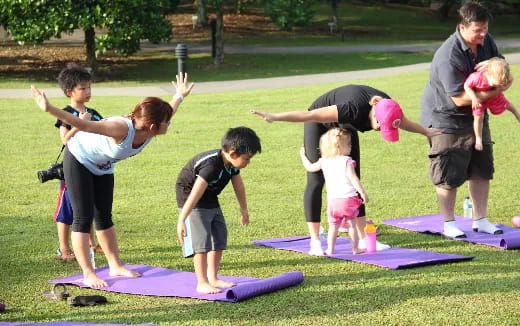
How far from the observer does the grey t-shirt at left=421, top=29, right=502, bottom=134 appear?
8430mm

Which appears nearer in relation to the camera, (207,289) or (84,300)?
(84,300)

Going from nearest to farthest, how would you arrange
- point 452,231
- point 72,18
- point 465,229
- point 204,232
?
point 204,232 < point 452,231 < point 465,229 < point 72,18

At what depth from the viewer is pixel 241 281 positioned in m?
7.05

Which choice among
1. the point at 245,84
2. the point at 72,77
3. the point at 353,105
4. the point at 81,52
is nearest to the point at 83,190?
the point at 72,77

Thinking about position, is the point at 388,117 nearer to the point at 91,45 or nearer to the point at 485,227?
the point at 485,227

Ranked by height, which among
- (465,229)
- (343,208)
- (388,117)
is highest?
(388,117)

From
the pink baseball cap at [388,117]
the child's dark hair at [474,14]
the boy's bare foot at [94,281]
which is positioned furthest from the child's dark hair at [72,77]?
the child's dark hair at [474,14]

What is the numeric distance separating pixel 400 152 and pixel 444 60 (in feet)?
17.2

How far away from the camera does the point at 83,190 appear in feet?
23.2

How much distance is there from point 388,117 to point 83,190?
2.39 m

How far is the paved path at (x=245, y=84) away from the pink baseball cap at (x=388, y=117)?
1367cm

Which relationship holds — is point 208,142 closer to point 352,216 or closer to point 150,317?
point 352,216

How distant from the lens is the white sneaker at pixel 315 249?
26.2 feet

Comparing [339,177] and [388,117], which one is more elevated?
[388,117]
